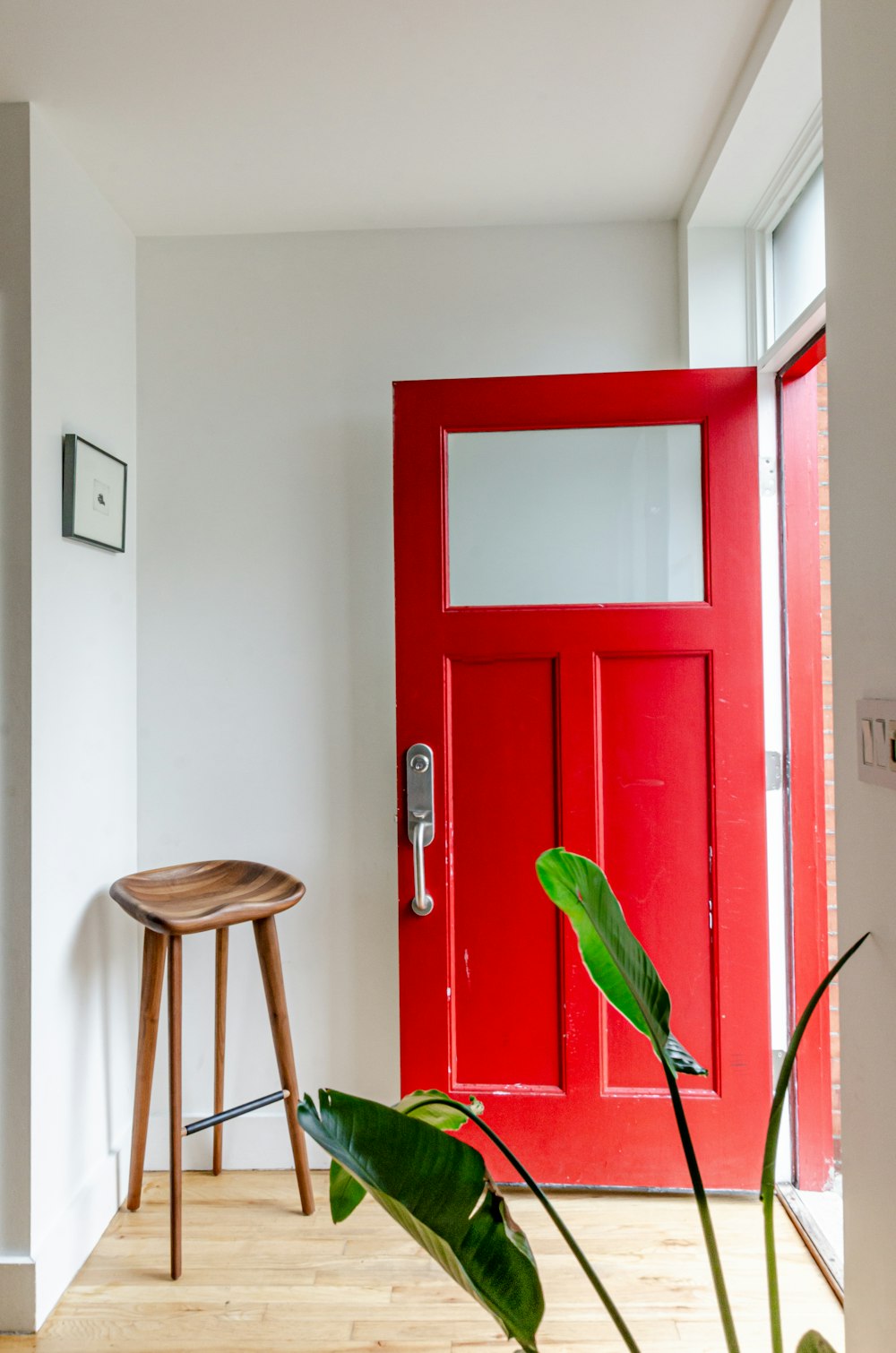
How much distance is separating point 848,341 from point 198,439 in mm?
1718

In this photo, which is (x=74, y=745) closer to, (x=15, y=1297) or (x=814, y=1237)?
(x=15, y=1297)

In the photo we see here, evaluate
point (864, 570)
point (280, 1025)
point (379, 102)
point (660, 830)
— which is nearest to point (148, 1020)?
point (280, 1025)

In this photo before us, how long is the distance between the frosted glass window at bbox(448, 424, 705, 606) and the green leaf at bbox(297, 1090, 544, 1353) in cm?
153

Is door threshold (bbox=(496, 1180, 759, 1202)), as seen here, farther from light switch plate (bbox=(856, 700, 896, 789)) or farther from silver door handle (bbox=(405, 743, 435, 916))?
light switch plate (bbox=(856, 700, 896, 789))

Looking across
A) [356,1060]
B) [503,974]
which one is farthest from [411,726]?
[356,1060]

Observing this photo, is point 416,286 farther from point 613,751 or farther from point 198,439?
point 613,751

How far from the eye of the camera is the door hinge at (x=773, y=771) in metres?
2.21

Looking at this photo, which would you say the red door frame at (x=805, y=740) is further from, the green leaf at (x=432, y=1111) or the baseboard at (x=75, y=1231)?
the baseboard at (x=75, y=1231)

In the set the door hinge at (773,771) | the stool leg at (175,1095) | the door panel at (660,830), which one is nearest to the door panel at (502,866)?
the door panel at (660,830)

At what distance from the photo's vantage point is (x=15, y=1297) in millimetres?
1771

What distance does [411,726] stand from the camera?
2.23 meters

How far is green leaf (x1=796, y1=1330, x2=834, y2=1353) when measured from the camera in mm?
842

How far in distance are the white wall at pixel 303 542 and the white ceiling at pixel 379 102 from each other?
5.9 inches

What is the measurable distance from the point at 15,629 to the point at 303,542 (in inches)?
31.5
